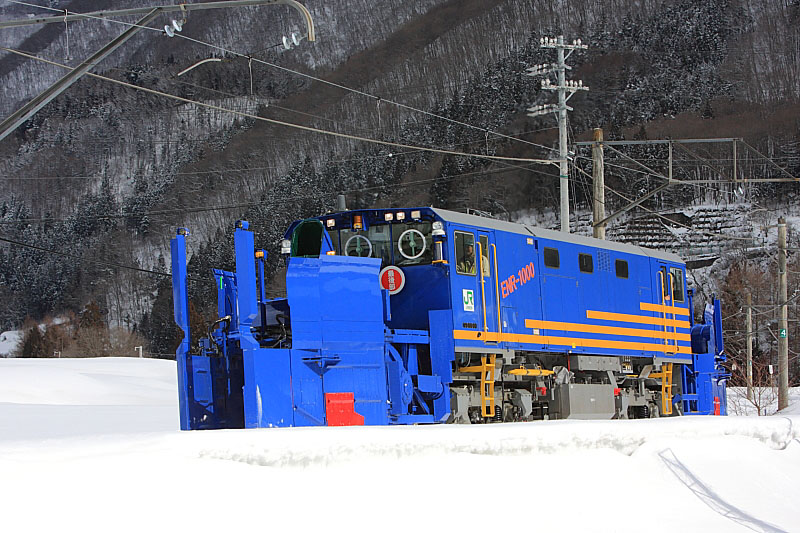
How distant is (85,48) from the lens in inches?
6565

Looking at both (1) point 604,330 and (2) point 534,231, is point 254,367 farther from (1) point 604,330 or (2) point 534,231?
(1) point 604,330

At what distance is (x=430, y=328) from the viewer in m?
16.0

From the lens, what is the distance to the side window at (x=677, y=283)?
929 inches

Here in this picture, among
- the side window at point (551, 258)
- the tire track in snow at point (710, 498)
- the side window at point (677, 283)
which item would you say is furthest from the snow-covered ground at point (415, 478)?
the side window at point (677, 283)

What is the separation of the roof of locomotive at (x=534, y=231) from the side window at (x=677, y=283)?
27 centimetres

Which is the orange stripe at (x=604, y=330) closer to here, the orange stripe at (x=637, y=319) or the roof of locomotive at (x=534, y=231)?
the orange stripe at (x=637, y=319)

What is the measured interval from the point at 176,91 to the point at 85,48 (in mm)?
33865

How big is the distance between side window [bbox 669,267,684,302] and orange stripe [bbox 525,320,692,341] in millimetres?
959

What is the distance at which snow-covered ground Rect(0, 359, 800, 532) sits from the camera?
7.35 metres

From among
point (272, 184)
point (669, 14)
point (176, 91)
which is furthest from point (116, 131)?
point (669, 14)

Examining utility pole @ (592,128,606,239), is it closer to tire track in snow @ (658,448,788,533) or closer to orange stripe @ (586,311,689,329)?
orange stripe @ (586,311,689,329)

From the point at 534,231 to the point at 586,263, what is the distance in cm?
194

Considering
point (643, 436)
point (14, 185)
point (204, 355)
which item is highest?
point (14, 185)

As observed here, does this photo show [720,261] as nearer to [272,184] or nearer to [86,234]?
[272,184]
